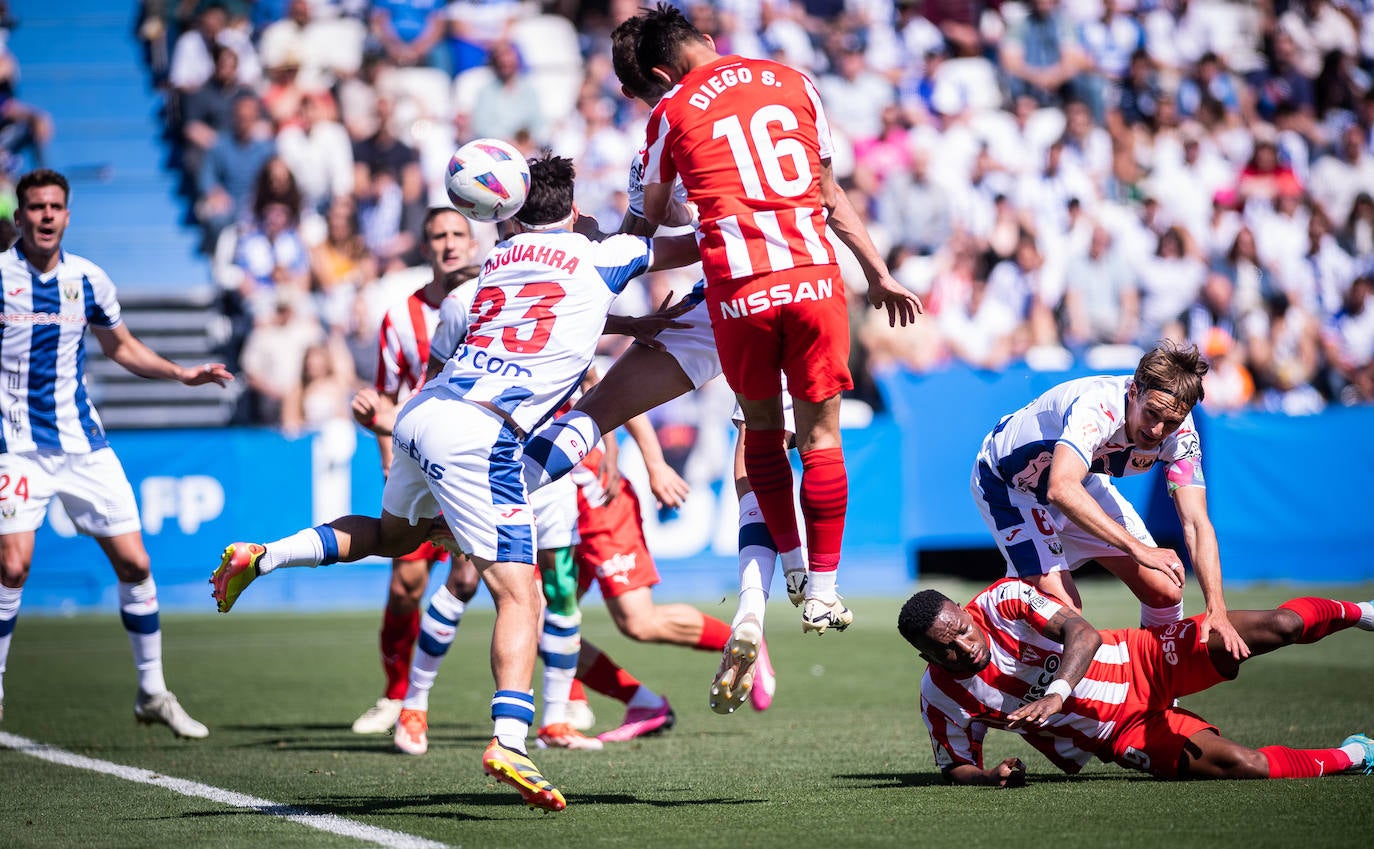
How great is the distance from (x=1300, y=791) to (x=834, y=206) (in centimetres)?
281

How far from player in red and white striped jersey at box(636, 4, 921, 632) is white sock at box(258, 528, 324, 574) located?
5.71ft

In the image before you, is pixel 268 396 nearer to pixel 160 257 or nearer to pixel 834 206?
pixel 160 257

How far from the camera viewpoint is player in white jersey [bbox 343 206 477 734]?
26.6ft

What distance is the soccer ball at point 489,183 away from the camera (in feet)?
19.1

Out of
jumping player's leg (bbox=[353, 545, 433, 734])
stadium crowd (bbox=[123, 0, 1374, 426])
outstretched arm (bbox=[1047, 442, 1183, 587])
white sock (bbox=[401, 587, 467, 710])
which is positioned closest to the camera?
outstretched arm (bbox=[1047, 442, 1183, 587])

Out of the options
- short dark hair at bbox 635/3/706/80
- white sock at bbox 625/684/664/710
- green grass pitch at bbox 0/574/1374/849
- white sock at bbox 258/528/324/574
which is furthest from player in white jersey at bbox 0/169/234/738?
short dark hair at bbox 635/3/706/80

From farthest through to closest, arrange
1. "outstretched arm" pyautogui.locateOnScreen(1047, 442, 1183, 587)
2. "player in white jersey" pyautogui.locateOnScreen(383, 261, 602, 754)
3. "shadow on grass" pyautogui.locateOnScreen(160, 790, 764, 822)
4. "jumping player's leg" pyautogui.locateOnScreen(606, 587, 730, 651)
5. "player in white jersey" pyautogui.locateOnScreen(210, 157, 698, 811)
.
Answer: "jumping player's leg" pyautogui.locateOnScreen(606, 587, 730, 651) → "player in white jersey" pyautogui.locateOnScreen(383, 261, 602, 754) → "outstretched arm" pyautogui.locateOnScreen(1047, 442, 1183, 587) → "player in white jersey" pyautogui.locateOnScreen(210, 157, 698, 811) → "shadow on grass" pyautogui.locateOnScreen(160, 790, 764, 822)

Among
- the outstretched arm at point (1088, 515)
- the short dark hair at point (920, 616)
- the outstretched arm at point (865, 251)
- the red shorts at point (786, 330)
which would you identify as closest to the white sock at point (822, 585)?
the short dark hair at point (920, 616)

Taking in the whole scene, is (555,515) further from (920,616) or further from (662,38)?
(662,38)

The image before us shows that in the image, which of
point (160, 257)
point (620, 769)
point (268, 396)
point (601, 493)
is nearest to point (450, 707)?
point (601, 493)

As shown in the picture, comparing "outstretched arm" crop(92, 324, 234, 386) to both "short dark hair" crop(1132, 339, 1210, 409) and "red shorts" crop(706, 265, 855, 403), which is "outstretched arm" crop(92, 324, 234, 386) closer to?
"red shorts" crop(706, 265, 855, 403)

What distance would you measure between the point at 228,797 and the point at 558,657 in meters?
2.20

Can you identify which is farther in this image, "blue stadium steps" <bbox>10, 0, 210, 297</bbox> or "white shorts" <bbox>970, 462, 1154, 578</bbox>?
"blue stadium steps" <bbox>10, 0, 210, 297</bbox>

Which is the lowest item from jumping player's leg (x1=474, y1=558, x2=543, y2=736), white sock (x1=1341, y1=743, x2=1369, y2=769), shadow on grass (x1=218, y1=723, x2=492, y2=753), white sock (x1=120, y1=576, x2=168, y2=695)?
shadow on grass (x1=218, y1=723, x2=492, y2=753)
